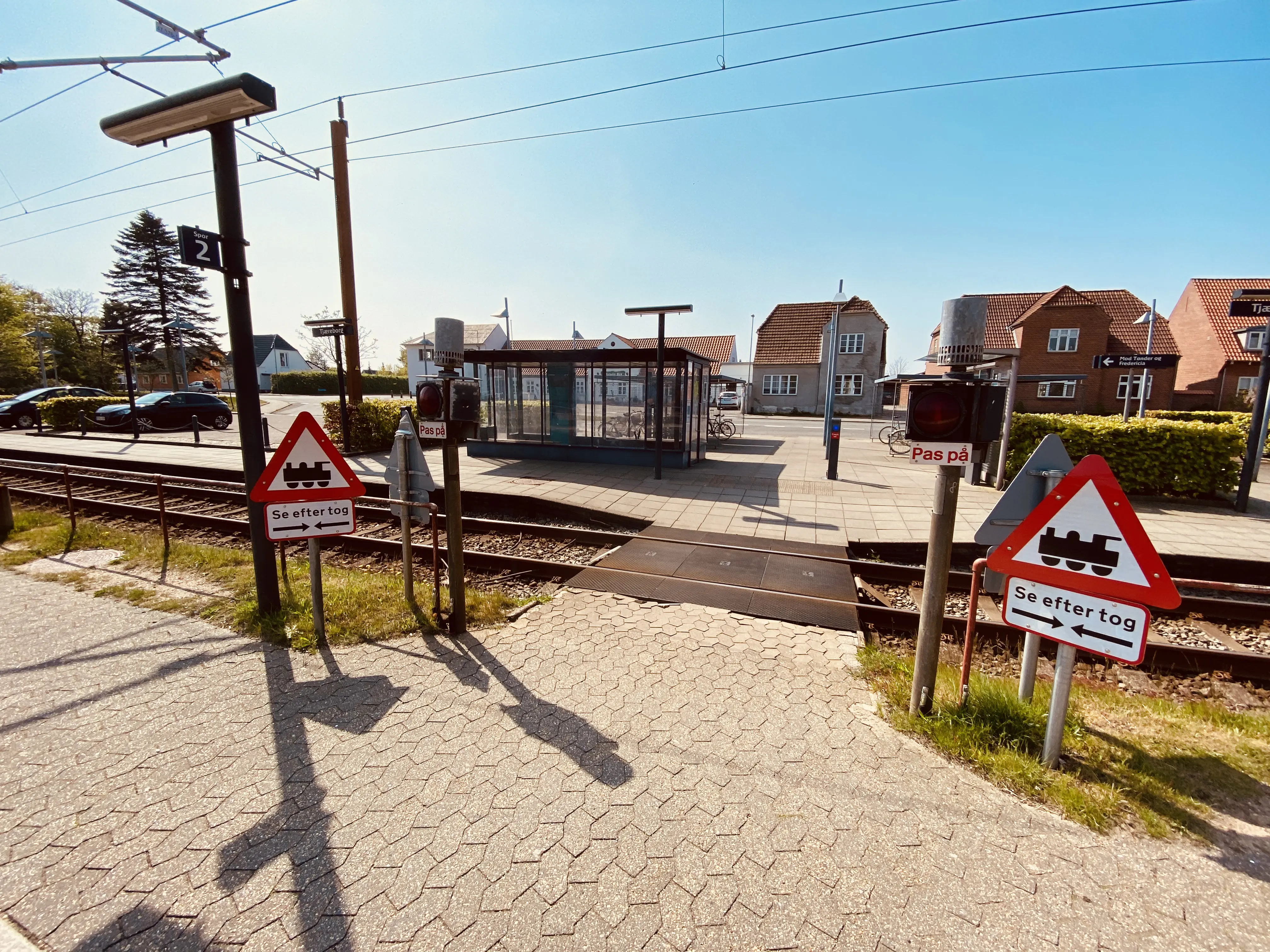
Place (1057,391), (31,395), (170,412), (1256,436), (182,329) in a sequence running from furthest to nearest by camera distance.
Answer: (1057,391), (31,395), (170,412), (182,329), (1256,436)

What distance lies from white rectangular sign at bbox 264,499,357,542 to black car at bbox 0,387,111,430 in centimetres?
2477

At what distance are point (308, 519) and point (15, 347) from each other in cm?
4819

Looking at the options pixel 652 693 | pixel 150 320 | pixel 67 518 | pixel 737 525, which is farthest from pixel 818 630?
pixel 150 320

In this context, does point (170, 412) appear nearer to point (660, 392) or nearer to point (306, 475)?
point (660, 392)

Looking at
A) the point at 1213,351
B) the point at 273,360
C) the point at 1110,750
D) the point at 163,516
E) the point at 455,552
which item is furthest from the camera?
the point at 273,360

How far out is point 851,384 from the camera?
3669cm

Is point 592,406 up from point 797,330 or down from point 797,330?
down

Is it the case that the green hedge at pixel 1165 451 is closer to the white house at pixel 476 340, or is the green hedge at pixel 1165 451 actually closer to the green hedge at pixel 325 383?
the white house at pixel 476 340

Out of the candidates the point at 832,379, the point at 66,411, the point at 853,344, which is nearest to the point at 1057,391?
the point at 853,344

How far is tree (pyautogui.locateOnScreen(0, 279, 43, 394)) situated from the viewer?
33.1 meters

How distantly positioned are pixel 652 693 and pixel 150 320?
2192 inches

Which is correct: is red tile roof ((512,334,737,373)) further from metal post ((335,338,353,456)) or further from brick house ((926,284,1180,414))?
metal post ((335,338,353,456))

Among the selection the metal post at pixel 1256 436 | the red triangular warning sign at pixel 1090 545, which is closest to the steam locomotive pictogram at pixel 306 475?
the red triangular warning sign at pixel 1090 545

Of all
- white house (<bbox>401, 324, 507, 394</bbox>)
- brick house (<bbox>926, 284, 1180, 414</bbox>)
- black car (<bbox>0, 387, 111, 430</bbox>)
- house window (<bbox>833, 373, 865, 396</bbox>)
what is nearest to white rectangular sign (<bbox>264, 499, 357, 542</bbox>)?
black car (<bbox>0, 387, 111, 430</bbox>)
